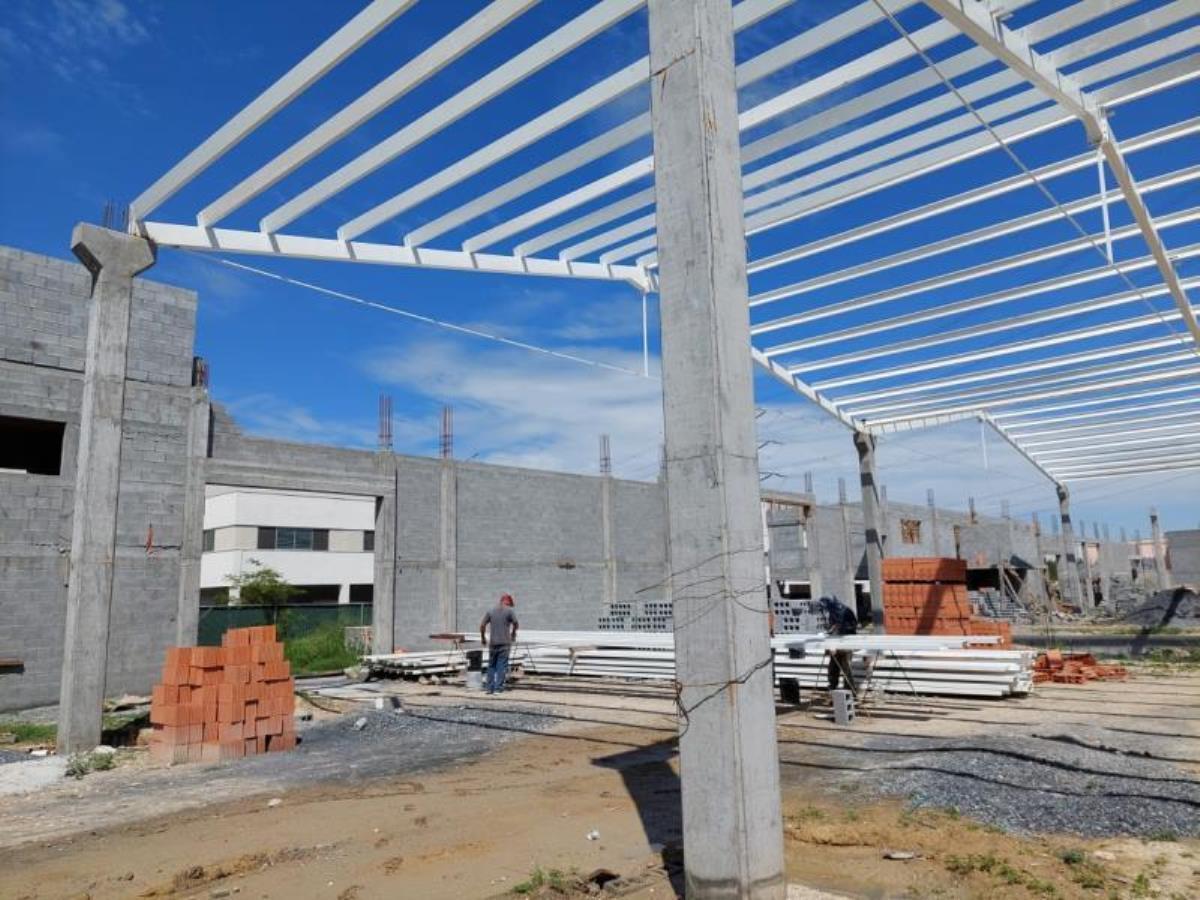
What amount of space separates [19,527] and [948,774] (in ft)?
48.0

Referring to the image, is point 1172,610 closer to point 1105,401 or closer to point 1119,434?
point 1119,434

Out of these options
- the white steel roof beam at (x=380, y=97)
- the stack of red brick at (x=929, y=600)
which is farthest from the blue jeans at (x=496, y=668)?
the stack of red brick at (x=929, y=600)

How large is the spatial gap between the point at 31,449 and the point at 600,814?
20.2 meters

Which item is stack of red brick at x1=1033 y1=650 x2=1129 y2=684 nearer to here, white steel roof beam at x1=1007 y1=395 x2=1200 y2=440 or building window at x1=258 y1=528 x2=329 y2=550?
white steel roof beam at x1=1007 y1=395 x2=1200 y2=440

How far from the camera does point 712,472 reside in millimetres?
5016

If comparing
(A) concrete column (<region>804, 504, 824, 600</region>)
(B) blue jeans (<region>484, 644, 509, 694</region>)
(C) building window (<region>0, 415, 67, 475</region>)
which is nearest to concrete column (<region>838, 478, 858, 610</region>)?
(A) concrete column (<region>804, 504, 824, 600</region>)

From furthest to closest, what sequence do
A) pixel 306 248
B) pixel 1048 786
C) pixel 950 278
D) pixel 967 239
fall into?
pixel 950 278
pixel 967 239
pixel 306 248
pixel 1048 786

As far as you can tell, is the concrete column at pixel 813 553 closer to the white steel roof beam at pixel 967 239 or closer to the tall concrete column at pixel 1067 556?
the tall concrete column at pixel 1067 556

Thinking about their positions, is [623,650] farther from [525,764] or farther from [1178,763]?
[1178,763]

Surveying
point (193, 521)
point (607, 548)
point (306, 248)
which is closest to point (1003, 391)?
point (607, 548)

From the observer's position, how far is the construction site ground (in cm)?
544

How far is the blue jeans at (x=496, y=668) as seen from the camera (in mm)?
15844

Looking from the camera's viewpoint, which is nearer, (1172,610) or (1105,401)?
(1105,401)

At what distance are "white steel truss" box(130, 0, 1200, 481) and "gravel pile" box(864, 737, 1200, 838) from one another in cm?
591
